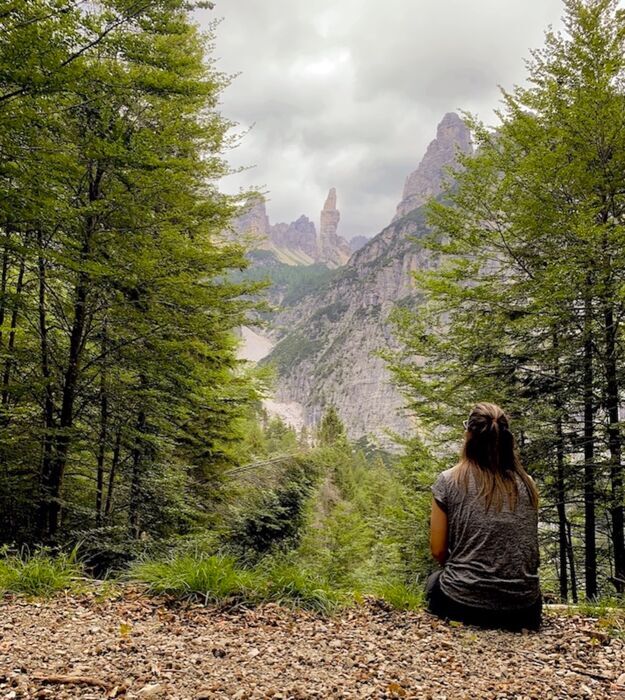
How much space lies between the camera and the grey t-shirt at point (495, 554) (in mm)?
3010

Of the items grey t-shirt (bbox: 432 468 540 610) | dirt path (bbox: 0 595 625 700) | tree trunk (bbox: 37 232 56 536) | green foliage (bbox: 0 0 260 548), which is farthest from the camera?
tree trunk (bbox: 37 232 56 536)

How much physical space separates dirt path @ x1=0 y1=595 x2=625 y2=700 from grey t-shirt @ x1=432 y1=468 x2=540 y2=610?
23 centimetres

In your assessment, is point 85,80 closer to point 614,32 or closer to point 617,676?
point 617,676

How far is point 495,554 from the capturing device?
3.02 m

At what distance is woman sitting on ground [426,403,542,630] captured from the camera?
3.02 metres

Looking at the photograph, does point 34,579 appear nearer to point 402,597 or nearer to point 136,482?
point 402,597

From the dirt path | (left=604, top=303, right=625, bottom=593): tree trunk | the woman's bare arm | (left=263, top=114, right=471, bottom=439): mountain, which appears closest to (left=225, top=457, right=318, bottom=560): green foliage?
(left=604, top=303, right=625, bottom=593): tree trunk

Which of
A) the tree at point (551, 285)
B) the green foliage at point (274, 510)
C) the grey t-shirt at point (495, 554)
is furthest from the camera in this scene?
the green foliage at point (274, 510)

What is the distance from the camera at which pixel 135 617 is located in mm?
3248

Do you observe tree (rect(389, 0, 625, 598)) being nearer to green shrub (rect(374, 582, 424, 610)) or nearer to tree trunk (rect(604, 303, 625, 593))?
tree trunk (rect(604, 303, 625, 593))

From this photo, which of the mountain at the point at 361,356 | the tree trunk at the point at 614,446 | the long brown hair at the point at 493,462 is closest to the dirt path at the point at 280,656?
the long brown hair at the point at 493,462

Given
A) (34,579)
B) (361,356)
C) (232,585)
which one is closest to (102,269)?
(34,579)

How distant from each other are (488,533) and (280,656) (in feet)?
4.93

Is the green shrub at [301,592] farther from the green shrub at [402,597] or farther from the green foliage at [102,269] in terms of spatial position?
the green foliage at [102,269]
